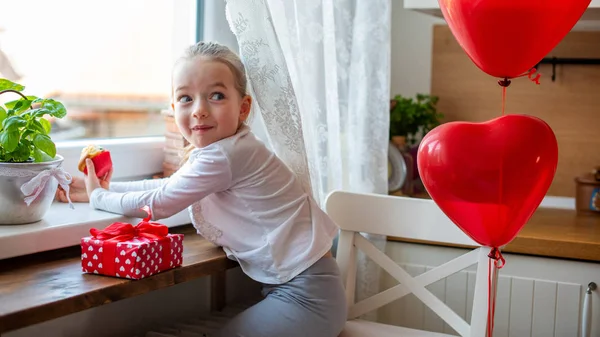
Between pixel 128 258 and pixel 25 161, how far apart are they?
0.29m

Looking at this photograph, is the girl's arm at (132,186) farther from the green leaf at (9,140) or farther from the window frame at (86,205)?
the green leaf at (9,140)

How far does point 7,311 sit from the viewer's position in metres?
1.04

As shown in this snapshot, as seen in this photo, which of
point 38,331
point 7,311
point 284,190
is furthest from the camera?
point 284,190

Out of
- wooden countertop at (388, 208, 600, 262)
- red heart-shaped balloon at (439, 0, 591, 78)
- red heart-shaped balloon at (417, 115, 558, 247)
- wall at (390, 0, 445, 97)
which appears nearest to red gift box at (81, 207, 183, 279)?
red heart-shaped balloon at (417, 115, 558, 247)

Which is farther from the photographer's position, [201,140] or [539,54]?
[201,140]

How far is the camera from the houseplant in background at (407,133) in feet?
7.17

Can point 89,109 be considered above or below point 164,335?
above

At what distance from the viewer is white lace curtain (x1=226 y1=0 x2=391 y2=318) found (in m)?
1.53

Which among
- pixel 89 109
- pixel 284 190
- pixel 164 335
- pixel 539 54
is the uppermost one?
pixel 539 54

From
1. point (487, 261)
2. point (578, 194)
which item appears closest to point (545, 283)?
point (487, 261)

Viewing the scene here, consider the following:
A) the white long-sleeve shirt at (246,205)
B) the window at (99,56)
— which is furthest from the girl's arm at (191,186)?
the window at (99,56)

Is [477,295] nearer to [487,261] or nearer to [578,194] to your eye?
[487,261]

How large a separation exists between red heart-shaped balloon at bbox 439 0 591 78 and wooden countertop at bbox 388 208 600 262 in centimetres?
60

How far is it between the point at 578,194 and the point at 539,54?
997mm
